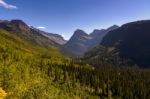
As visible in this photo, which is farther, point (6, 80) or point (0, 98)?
point (6, 80)

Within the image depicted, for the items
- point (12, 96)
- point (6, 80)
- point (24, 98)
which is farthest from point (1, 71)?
point (24, 98)

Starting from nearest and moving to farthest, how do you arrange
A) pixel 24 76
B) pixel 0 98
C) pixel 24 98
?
pixel 24 98 < pixel 0 98 < pixel 24 76

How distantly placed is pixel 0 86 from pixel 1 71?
18269 millimetres

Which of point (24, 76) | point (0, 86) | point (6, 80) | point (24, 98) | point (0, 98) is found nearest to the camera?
point (24, 98)

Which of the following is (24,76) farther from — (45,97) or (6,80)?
(45,97)

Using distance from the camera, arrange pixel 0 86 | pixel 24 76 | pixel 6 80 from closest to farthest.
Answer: pixel 0 86 < pixel 6 80 < pixel 24 76

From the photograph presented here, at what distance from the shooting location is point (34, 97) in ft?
201

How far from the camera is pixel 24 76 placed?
550 feet

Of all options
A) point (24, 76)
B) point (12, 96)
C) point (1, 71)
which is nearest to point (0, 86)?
point (1, 71)

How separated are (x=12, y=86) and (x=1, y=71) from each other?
41.2ft

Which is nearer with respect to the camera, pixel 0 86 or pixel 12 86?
pixel 0 86

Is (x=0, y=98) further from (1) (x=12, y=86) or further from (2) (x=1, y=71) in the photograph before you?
(2) (x=1, y=71)

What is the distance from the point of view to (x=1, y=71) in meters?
114

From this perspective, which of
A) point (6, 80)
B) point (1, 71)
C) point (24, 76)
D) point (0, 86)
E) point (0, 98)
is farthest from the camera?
point (24, 76)
